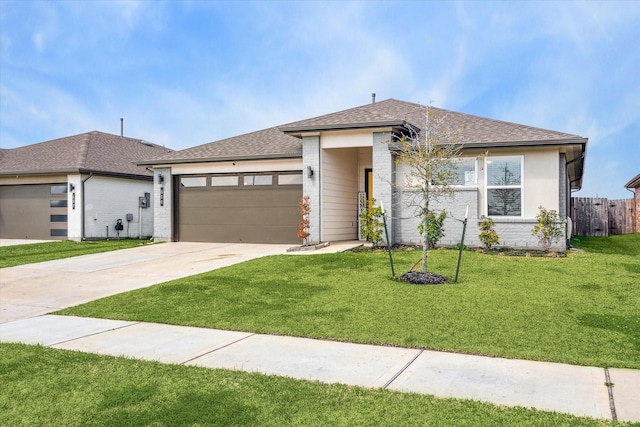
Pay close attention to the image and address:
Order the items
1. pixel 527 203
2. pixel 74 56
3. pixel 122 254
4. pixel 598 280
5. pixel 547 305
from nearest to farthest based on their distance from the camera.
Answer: pixel 547 305, pixel 598 280, pixel 527 203, pixel 122 254, pixel 74 56

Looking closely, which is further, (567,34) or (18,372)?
(567,34)

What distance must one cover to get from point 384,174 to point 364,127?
141 centimetres

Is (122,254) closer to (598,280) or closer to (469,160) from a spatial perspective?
(469,160)

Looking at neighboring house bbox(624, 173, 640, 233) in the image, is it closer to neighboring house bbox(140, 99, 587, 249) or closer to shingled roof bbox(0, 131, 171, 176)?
neighboring house bbox(140, 99, 587, 249)

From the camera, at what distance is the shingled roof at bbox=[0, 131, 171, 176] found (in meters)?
20.4

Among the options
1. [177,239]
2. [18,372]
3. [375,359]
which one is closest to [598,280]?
[375,359]

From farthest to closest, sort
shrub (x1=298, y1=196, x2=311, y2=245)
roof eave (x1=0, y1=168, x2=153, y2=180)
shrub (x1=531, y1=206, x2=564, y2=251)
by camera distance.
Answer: roof eave (x1=0, y1=168, x2=153, y2=180), shrub (x1=298, y1=196, x2=311, y2=245), shrub (x1=531, y1=206, x2=564, y2=251)

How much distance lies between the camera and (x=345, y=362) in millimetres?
4770

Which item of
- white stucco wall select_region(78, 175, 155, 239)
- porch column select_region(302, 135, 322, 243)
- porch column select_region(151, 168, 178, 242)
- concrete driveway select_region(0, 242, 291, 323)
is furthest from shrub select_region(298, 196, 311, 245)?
white stucco wall select_region(78, 175, 155, 239)

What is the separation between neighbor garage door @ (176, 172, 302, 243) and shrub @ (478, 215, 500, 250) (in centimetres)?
557

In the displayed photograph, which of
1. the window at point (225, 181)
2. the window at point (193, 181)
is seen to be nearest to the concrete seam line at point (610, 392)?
the window at point (225, 181)

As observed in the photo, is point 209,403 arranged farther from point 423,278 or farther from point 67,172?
point 67,172

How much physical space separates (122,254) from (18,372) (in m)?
10.3

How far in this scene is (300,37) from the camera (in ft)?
58.0
